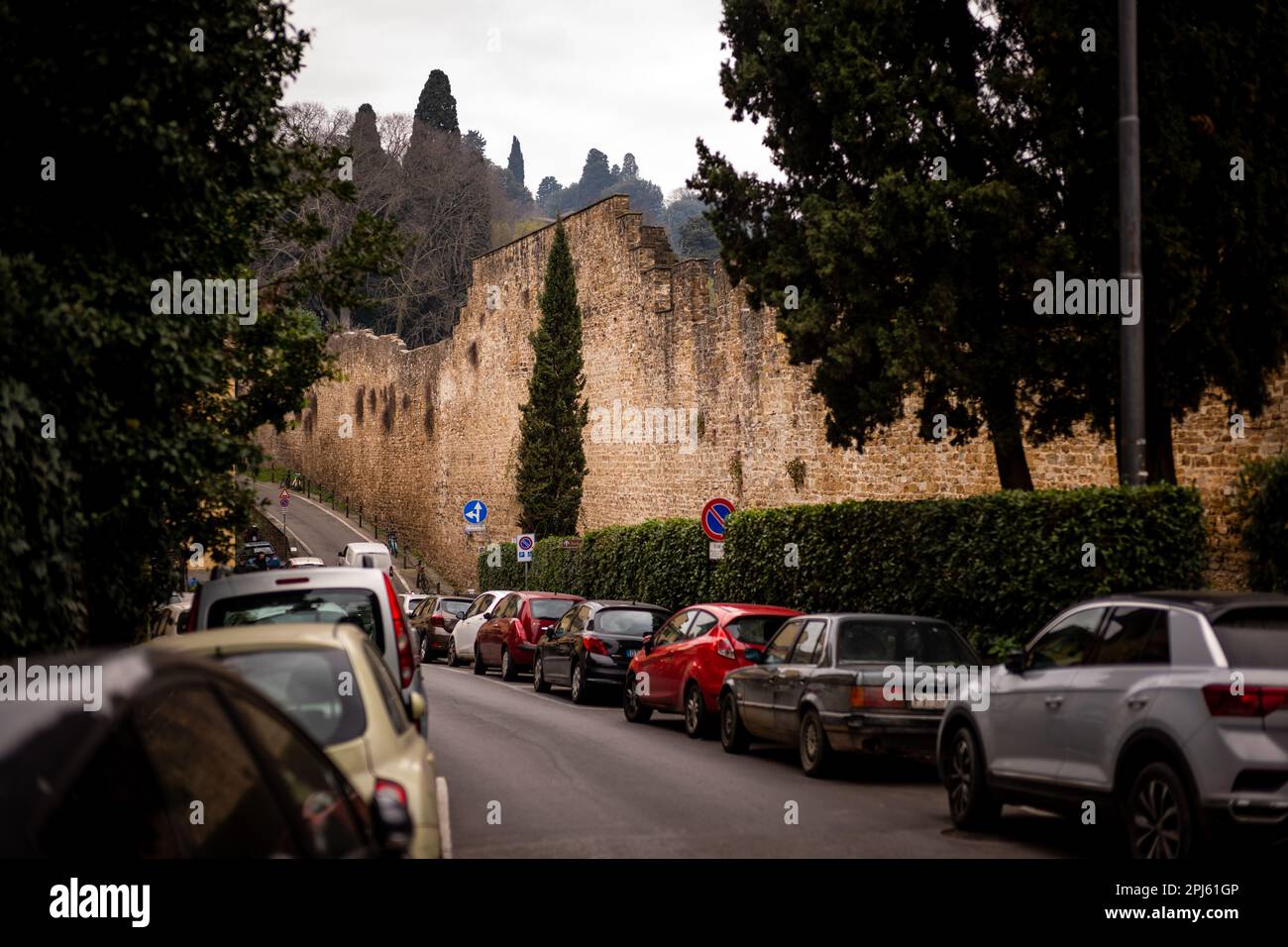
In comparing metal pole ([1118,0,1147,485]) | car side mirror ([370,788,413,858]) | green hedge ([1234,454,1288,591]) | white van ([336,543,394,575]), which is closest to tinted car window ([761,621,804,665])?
metal pole ([1118,0,1147,485])

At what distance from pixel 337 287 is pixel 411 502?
46.7 metres

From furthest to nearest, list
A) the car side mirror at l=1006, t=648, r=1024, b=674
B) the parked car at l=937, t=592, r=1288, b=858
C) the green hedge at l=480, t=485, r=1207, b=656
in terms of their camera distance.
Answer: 1. the green hedge at l=480, t=485, r=1207, b=656
2. the car side mirror at l=1006, t=648, r=1024, b=674
3. the parked car at l=937, t=592, r=1288, b=858

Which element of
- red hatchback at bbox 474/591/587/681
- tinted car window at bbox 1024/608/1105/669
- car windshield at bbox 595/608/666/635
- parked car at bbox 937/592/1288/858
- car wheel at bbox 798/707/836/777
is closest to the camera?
parked car at bbox 937/592/1288/858

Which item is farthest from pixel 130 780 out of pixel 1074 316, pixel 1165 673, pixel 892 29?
pixel 892 29

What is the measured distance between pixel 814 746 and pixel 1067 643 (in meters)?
4.11

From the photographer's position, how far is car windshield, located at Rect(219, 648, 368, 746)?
632cm

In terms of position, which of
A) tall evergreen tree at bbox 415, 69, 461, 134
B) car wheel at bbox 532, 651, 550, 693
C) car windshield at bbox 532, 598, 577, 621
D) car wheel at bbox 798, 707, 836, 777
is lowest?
car wheel at bbox 532, 651, 550, 693

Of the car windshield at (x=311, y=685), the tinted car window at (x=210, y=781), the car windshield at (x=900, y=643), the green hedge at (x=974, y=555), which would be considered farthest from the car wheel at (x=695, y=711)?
the tinted car window at (x=210, y=781)

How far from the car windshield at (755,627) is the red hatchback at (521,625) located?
8534 mm

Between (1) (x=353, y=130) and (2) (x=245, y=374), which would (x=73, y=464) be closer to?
(2) (x=245, y=374)

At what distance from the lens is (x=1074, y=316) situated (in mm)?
15367

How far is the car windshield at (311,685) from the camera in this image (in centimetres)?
632

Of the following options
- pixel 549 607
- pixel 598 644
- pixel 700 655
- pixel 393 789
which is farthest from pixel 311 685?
pixel 549 607

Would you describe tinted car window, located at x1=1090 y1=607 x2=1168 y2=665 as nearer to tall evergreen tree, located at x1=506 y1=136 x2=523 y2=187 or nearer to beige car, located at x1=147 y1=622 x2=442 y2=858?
beige car, located at x1=147 y1=622 x2=442 y2=858
